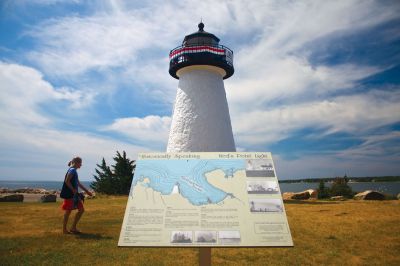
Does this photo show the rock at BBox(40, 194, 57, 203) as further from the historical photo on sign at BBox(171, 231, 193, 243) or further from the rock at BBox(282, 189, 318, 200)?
the rock at BBox(282, 189, 318, 200)

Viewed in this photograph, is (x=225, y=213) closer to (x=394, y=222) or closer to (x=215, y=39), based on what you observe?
(x=394, y=222)

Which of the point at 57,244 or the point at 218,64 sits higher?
the point at 218,64

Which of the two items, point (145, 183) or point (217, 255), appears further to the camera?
point (217, 255)

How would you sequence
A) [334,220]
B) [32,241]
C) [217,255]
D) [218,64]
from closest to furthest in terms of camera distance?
1. [217,255]
2. [32,241]
3. [334,220]
4. [218,64]

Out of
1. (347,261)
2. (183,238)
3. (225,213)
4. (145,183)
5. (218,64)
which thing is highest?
(218,64)

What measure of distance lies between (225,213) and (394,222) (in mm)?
8749

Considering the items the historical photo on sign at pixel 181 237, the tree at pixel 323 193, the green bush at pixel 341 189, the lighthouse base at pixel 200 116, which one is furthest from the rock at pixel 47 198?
the green bush at pixel 341 189

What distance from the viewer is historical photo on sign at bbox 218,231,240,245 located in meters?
4.75

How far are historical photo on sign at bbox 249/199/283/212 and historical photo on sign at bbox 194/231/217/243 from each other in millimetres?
887

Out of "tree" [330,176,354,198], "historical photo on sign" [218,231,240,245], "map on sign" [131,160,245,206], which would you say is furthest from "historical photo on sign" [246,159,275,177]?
"tree" [330,176,354,198]

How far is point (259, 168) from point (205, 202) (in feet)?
4.84

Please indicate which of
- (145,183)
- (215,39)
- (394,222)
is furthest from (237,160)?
(215,39)

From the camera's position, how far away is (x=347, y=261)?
6457 mm

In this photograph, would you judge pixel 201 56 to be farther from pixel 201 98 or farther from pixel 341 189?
pixel 341 189
